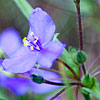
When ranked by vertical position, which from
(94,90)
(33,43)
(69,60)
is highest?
(33,43)

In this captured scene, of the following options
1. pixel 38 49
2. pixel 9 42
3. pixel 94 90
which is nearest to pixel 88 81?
pixel 94 90

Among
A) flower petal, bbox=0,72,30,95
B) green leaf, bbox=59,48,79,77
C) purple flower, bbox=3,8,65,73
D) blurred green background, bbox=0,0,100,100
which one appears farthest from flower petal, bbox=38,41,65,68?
blurred green background, bbox=0,0,100,100

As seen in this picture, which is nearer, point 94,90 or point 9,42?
point 94,90

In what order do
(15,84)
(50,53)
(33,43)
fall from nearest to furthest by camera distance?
(50,53), (33,43), (15,84)

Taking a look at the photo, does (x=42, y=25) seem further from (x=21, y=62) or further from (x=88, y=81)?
(x=88, y=81)

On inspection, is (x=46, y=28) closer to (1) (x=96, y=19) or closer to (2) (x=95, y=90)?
(2) (x=95, y=90)

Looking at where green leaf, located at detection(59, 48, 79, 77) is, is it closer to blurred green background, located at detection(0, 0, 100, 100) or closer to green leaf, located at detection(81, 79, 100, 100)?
green leaf, located at detection(81, 79, 100, 100)

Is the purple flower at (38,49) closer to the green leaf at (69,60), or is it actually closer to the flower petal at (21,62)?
the flower petal at (21,62)
